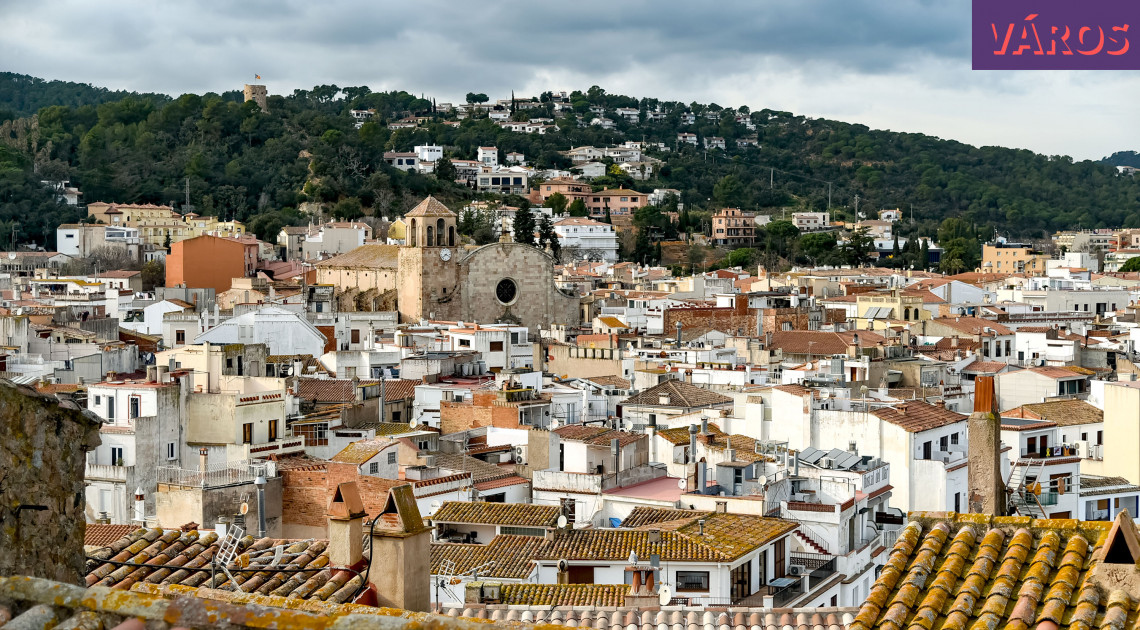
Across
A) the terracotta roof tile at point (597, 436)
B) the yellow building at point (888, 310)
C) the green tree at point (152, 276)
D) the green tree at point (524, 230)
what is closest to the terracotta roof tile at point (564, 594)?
the terracotta roof tile at point (597, 436)

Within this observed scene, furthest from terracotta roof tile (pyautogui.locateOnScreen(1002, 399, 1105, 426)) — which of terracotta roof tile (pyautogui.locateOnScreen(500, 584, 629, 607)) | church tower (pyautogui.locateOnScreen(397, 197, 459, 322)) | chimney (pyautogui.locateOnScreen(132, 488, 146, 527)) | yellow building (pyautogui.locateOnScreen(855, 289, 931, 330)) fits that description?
church tower (pyautogui.locateOnScreen(397, 197, 459, 322))

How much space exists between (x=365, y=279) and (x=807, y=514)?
43.0 meters

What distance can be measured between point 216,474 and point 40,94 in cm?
16885

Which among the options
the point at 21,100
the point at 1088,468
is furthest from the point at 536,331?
the point at 21,100

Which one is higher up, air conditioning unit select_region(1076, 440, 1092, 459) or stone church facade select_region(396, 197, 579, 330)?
stone church facade select_region(396, 197, 579, 330)

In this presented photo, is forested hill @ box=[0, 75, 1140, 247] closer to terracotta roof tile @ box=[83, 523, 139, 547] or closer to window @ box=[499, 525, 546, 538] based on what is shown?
window @ box=[499, 525, 546, 538]

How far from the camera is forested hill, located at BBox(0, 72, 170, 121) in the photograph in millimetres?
170250

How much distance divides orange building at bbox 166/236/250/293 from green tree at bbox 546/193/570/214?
43317 mm

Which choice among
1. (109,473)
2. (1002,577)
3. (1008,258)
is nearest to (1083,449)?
(109,473)

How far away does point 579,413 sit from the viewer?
94.1ft

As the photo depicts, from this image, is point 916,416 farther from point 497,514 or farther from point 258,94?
point 258,94

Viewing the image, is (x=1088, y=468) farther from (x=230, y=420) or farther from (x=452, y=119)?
(x=452, y=119)

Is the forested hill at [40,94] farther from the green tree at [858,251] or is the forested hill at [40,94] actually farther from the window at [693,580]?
the window at [693,580]

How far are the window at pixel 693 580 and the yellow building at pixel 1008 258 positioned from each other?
82.7 meters
